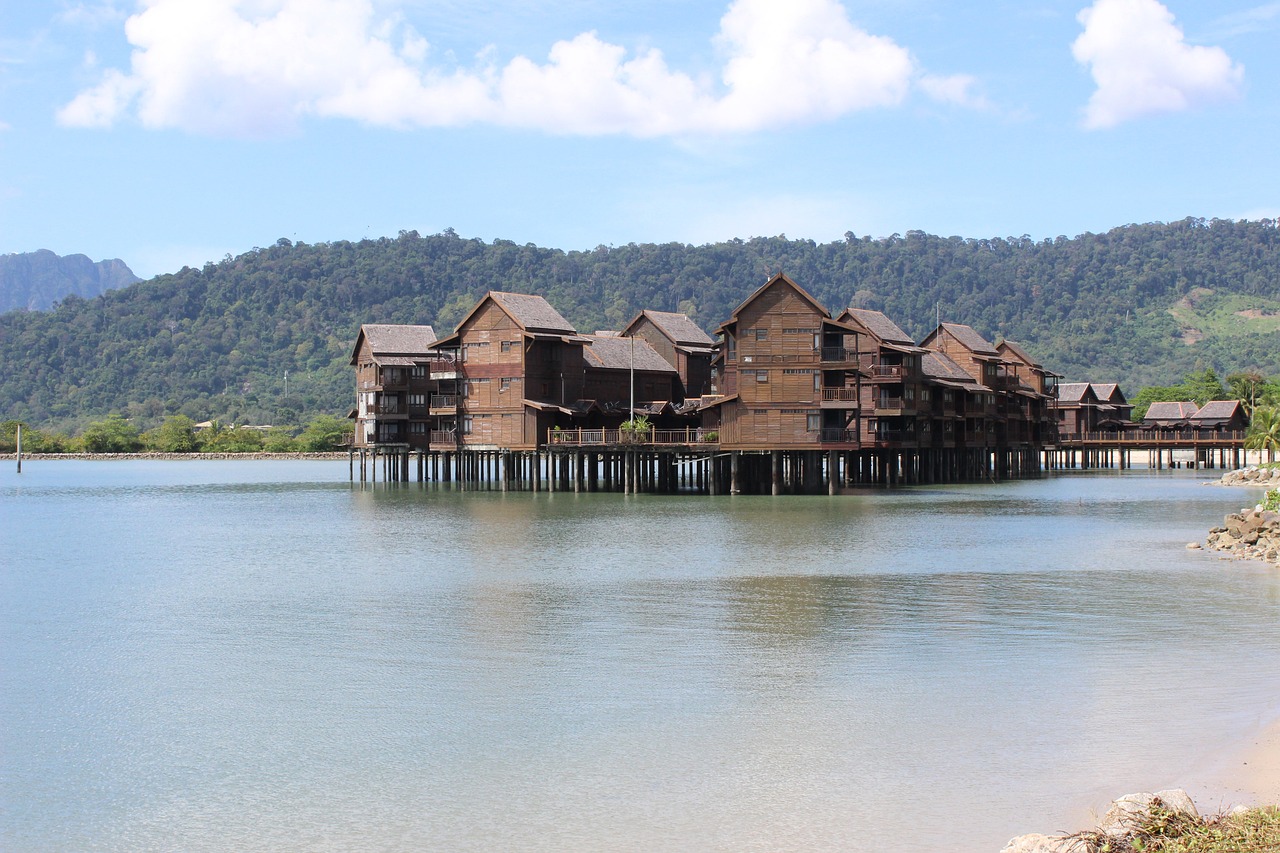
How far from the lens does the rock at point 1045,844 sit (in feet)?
37.5

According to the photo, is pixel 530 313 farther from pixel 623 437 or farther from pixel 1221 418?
pixel 1221 418

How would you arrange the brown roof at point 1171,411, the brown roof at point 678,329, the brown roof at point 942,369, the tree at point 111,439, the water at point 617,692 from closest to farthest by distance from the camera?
the water at point 617,692
the brown roof at point 942,369
the brown roof at point 678,329
the brown roof at point 1171,411
the tree at point 111,439

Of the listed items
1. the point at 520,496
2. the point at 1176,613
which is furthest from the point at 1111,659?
the point at 520,496

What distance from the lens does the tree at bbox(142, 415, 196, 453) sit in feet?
519

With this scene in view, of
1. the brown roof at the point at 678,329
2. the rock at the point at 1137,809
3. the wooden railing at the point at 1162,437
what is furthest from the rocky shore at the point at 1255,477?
the rock at the point at 1137,809

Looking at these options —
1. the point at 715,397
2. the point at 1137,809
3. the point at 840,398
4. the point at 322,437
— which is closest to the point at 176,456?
the point at 322,437

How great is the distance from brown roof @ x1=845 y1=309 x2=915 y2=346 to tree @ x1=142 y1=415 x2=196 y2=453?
105 m

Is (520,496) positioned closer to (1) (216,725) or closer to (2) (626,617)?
(2) (626,617)

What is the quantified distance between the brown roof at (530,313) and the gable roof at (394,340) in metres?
13.1

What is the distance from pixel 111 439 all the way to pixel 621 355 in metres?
102

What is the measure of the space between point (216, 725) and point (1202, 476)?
3886 inches

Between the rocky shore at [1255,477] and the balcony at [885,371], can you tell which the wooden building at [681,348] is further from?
the rocky shore at [1255,477]

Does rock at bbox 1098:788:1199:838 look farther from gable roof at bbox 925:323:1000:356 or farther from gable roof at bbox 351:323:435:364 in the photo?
gable roof at bbox 925:323:1000:356

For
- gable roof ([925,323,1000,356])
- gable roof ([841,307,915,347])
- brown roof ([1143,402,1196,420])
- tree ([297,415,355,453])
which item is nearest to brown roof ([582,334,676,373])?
gable roof ([841,307,915,347])
